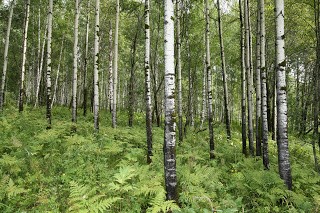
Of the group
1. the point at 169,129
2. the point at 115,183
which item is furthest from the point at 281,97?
the point at 115,183

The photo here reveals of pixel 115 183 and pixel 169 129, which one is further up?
pixel 169 129

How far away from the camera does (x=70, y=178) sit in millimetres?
5977

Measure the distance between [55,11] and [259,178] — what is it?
68.4ft

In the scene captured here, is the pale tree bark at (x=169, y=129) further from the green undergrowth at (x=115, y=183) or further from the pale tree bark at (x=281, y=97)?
the pale tree bark at (x=281, y=97)

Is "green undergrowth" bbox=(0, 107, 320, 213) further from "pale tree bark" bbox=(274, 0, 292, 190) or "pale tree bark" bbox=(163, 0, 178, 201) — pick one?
"pale tree bark" bbox=(274, 0, 292, 190)

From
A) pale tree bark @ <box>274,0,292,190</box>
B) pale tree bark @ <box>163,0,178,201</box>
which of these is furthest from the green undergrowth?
pale tree bark @ <box>274,0,292,190</box>

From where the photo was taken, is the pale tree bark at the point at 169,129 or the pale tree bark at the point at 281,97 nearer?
the pale tree bark at the point at 169,129

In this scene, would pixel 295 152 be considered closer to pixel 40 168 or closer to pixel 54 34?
pixel 40 168

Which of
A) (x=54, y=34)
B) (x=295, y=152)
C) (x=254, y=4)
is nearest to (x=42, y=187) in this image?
(x=295, y=152)

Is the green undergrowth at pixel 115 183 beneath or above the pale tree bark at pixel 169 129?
beneath

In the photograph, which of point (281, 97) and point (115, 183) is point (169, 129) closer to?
point (115, 183)

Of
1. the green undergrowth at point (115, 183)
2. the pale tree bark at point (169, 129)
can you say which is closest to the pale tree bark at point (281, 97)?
the green undergrowth at point (115, 183)

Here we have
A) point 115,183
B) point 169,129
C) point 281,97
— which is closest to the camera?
point 169,129

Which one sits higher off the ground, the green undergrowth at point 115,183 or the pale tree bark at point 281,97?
the pale tree bark at point 281,97
